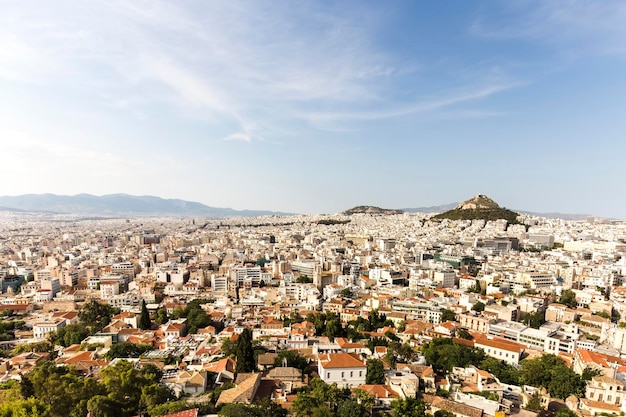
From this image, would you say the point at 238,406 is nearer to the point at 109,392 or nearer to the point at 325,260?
the point at 109,392

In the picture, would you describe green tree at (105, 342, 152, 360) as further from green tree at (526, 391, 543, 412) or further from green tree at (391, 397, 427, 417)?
green tree at (526, 391, 543, 412)

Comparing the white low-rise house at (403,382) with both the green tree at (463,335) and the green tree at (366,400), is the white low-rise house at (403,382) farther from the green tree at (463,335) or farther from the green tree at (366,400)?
the green tree at (463,335)

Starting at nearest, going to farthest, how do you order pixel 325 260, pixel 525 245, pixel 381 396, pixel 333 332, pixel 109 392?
1. pixel 109 392
2. pixel 381 396
3. pixel 333 332
4. pixel 325 260
5. pixel 525 245

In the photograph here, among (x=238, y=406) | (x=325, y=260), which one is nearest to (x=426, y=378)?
(x=238, y=406)

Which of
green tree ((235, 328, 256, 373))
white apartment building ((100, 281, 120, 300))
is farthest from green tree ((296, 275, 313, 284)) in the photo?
green tree ((235, 328, 256, 373))

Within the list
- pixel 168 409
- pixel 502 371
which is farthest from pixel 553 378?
pixel 168 409
